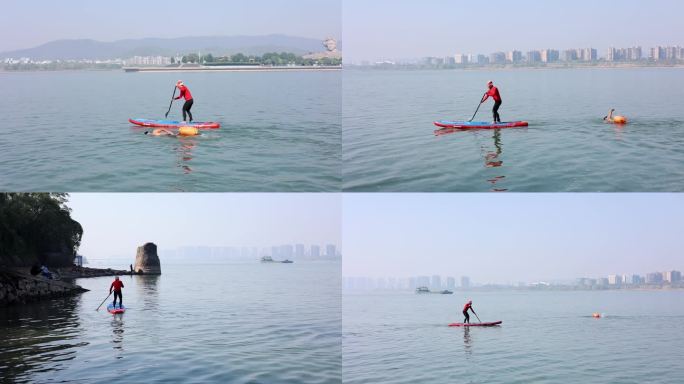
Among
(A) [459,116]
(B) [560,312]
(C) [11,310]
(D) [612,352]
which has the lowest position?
(B) [560,312]

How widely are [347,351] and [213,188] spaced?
3.96 m

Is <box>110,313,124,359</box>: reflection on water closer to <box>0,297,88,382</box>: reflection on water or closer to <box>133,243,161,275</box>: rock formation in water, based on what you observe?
<box>0,297,88,382</box>: reflection on water

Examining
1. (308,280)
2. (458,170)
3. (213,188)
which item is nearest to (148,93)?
(308,280)

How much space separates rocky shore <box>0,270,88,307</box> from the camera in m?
16.2

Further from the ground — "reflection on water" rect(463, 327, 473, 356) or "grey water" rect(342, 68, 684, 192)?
"grey water" rect(342, 68, 684, 192)

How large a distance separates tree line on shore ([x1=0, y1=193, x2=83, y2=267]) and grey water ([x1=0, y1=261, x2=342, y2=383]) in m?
2.19

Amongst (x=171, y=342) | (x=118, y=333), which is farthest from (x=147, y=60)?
(x=171, y=342)

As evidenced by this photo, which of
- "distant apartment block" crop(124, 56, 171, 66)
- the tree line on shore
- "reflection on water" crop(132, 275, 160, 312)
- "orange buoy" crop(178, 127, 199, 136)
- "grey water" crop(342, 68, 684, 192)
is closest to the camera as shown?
"grey water" crop(342, 68, 684, 192)

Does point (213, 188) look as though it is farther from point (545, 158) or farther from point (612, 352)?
point (612, 352)

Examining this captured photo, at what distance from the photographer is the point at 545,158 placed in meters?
12.8

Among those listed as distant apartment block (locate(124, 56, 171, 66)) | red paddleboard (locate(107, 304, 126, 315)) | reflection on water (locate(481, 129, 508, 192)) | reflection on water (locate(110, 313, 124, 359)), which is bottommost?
red paddleboard (locate(107, 304, 126, 315))

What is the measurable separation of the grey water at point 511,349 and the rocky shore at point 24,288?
7564 millimetres

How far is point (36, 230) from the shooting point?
20.9m

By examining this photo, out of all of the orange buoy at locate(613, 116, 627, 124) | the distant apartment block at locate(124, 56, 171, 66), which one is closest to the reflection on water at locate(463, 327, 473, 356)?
the orange buoy at locate(613, 116, 627, 124)
